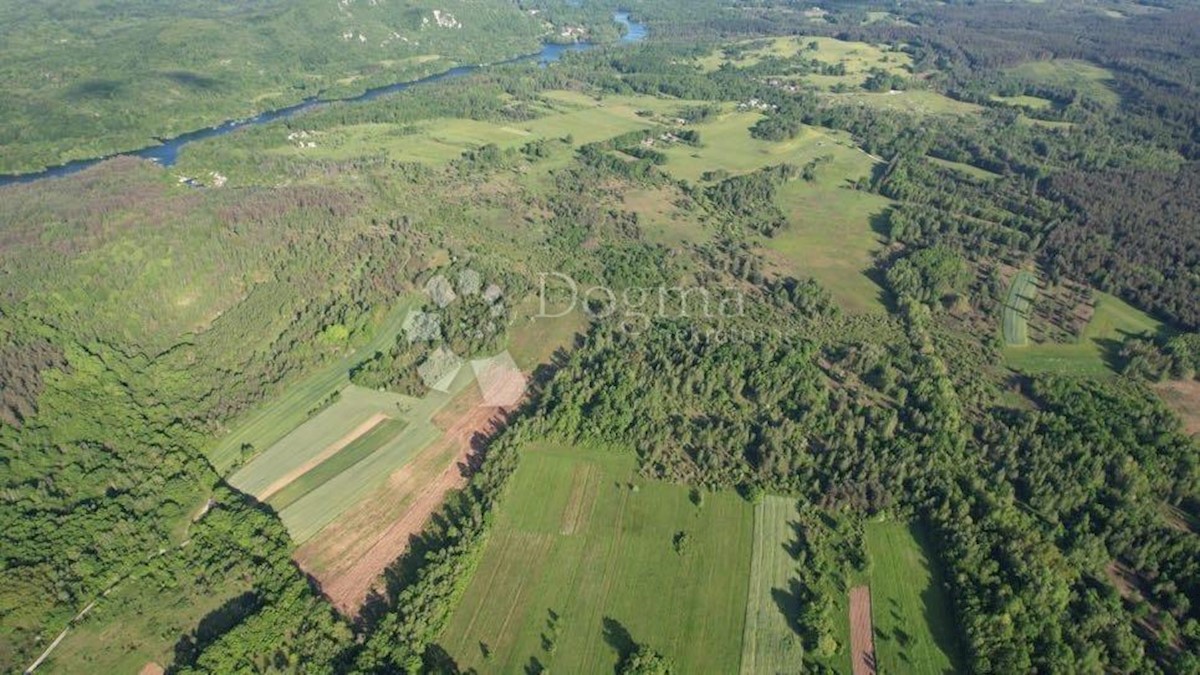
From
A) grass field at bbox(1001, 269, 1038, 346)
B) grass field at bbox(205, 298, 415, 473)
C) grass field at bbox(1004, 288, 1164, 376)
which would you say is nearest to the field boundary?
grass field at bbox(205, 298, 415, 473)

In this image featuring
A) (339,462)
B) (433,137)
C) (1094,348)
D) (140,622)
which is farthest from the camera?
(433,137)

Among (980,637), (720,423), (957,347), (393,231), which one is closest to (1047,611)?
(980,637)

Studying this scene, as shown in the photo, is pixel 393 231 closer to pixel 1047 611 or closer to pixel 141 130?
pixel 141 130

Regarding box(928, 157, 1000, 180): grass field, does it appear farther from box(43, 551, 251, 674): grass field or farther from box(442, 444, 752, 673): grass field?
box(43, 551, 251, 674): grass field

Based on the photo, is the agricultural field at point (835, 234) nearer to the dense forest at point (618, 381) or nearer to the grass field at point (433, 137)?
the dense forest at point (618, 381)

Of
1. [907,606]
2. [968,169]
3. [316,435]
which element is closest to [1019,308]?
[907,606]

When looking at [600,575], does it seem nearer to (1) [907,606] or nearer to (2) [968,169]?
(1) [907,606]
